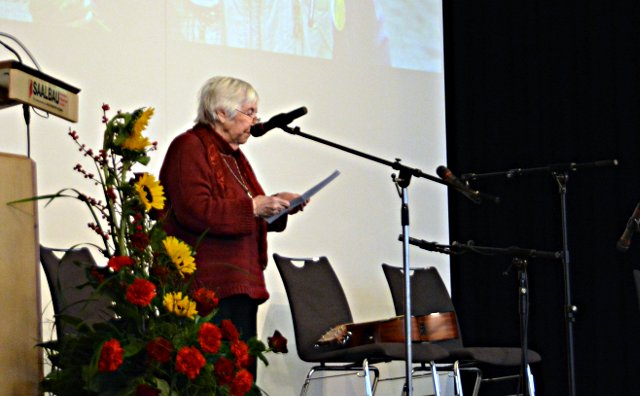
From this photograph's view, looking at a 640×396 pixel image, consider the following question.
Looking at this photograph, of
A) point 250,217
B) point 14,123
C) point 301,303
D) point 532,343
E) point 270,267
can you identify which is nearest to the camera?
point 250,217

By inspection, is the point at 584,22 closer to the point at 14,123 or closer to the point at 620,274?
the point at 620,274

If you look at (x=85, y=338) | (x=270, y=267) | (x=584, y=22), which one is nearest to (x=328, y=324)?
(x=270, y=267)

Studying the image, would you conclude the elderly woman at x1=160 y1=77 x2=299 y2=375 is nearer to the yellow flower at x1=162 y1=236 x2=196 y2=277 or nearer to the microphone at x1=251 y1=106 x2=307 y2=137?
the microphone at x1=251 y1=106 x2=307 y2=137

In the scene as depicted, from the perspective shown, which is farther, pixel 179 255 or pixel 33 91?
pixel 33 91

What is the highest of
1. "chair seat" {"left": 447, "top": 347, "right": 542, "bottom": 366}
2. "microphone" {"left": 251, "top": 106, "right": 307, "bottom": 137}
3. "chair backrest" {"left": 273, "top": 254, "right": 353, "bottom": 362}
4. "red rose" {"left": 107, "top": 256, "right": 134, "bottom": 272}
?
"microphone" {"left": 251, "top": 106, "right": 307, "bottom": 137}

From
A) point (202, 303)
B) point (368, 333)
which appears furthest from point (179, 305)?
point (368, 333)

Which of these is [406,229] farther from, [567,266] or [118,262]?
[118,262]

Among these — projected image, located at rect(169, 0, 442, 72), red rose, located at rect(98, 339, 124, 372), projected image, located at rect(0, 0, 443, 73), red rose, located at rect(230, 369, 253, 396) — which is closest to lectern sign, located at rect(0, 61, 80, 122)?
red rose, located at rect(98, 339, 124, 372)

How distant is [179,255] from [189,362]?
0.78 ft

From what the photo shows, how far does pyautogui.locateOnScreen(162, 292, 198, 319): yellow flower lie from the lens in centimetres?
172

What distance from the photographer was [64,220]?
13.9ft

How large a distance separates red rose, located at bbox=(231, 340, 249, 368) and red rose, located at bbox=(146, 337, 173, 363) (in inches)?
6.8

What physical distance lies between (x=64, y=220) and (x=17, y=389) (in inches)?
107

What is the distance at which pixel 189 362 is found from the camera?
163cm
